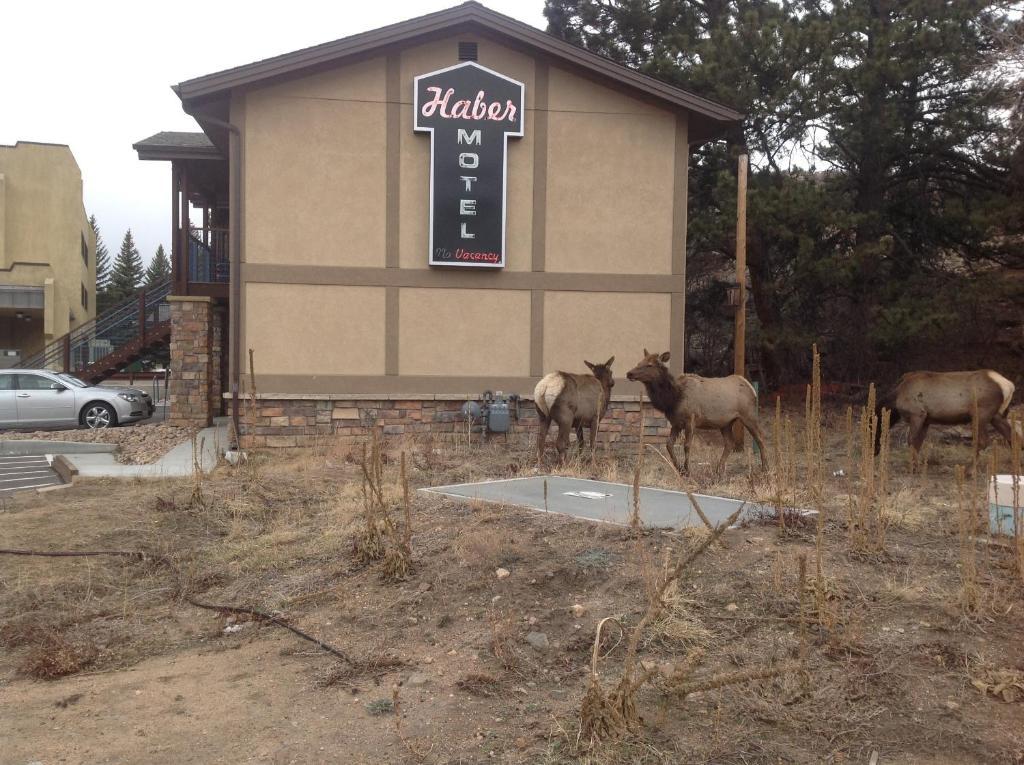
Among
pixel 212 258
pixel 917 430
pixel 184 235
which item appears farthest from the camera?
pixel 212 258

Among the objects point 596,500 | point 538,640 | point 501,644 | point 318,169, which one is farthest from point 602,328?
point 501,644

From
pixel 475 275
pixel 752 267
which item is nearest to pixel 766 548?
pixel 475 275

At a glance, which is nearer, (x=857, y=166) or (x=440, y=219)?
(x=440, y=219)

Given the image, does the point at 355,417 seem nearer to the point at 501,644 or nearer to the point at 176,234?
the point at 176,234

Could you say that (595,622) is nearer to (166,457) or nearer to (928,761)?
(928,761)

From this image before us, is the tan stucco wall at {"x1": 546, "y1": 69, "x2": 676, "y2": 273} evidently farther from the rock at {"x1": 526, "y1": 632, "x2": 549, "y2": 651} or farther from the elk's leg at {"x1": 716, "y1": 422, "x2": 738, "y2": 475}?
the rock at {"x1": 526, "y1": 632, "x2": 549, "y2": 651}

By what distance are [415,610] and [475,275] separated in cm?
1061

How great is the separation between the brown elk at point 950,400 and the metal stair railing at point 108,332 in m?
17.8

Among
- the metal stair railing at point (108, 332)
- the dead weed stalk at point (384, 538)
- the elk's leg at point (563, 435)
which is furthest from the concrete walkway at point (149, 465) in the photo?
the metal stair railing at point (108, 332)

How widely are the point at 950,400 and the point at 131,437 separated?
14.7 m

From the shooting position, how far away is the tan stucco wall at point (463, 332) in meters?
15.5

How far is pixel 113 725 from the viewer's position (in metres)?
4.25

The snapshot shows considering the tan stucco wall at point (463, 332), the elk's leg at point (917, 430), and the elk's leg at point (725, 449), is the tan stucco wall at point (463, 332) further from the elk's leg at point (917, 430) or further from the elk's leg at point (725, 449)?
the elk's leg at point (917, 430)

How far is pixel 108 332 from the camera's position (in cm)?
2520
